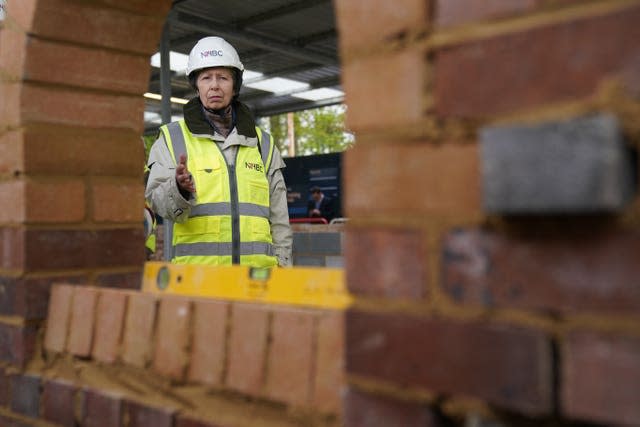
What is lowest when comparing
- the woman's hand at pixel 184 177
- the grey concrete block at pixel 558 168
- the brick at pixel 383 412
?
the brick at pixel 383 412

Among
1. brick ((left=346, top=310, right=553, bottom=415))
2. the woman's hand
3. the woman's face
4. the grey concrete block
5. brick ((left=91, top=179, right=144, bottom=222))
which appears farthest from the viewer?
the woman's face

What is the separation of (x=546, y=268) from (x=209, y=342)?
2.71 feet

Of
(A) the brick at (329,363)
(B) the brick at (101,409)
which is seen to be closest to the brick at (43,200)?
(B) the brick at (101,409)

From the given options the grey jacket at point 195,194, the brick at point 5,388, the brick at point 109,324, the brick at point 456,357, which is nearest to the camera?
the brick at point 456,357

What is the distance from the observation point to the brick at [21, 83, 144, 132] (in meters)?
1.92

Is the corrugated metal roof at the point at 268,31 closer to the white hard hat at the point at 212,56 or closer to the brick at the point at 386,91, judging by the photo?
the white hard hat at the point at 212,56

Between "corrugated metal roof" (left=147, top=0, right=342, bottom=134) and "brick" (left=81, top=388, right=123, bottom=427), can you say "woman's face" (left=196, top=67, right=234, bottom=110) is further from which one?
"corrugated metal roof" (left=147, top=0, right=342, bottom=134)

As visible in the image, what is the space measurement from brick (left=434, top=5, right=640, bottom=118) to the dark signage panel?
42.0ft

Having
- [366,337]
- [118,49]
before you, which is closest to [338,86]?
[118,49]

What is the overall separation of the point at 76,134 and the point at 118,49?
0.30 m

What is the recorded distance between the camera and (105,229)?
208cm

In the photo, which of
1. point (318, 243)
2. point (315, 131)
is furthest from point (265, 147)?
point (315, 131)

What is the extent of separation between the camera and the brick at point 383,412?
1.03m

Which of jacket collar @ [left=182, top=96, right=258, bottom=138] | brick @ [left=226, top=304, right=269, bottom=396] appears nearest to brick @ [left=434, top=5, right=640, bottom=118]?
brick @ [left=226, top=304, right=269, bottom=396]
